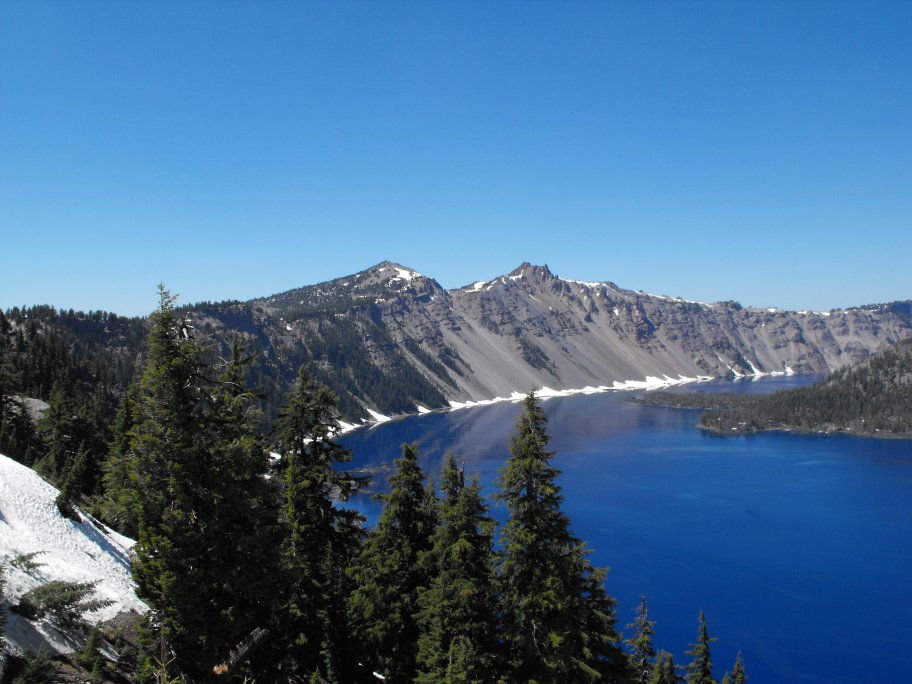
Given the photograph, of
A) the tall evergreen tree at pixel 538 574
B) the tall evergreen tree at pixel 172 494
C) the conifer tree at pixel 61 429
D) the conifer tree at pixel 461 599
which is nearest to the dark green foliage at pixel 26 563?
the tall evergreen tree at pixel 172 494

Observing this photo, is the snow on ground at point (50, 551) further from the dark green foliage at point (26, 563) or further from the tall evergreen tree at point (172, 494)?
the tall evergreen tree at point (172, 494)

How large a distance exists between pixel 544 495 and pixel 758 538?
83.0 m

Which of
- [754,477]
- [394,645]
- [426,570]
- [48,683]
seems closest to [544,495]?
[426,570]

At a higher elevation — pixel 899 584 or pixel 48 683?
pixel 48 683

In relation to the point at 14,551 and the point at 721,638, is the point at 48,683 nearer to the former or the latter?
the point at 14,551

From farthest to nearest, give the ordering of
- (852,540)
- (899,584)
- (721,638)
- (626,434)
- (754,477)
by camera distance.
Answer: (626,434) < (754,477) < (852,540) < (899,584) < (721,638)

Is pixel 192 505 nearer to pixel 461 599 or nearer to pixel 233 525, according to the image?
pixel 233 525

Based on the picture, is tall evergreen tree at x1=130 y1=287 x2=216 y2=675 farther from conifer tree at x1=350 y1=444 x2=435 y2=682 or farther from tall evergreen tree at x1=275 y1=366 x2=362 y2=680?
conifer tree at x1=350 y1=444 x2=435 y2=682

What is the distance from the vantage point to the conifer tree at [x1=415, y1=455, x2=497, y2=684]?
1875cm

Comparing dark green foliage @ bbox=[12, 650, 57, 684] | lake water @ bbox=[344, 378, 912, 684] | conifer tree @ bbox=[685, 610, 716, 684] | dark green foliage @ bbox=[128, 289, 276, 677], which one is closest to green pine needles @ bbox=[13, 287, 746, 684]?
dark green foliage @ bbox=[128, 289, 276, 677]

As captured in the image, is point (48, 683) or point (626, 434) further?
point (626, 434)

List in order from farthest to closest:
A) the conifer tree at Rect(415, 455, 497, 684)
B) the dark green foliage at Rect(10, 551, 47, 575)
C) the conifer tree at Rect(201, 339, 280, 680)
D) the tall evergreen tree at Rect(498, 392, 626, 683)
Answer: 1. the dark green foliage at Rect(10, 551, 47, 575)
2. the conifer tree at Rect(415, 455, 497, 684)
3. the tall evergreen tree at Rect(498, 392, 626, 683)
4. the conifer tree at Rect(201, 339, 280, 680)

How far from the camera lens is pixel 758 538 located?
86.1m

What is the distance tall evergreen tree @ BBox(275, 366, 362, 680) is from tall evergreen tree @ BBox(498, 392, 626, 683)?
6684 mm
